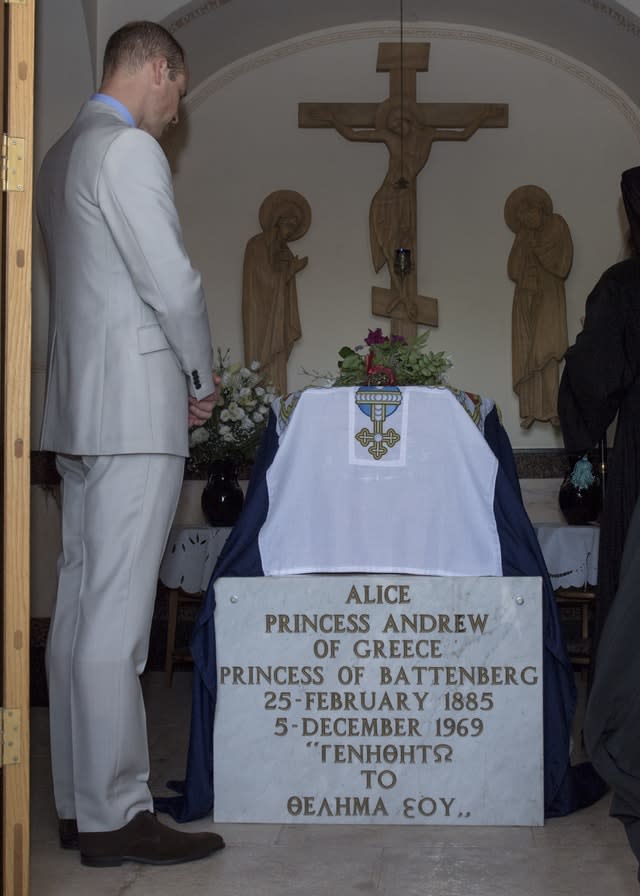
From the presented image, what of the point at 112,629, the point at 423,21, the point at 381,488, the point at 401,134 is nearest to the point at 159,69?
the point at 381,488

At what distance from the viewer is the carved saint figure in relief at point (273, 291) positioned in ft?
22.1

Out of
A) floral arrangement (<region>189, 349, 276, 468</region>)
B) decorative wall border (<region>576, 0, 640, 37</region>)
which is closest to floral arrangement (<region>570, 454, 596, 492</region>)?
floral arrangement (<region>189, 349, 276, 468</region>)

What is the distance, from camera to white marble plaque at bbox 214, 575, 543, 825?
339 cm

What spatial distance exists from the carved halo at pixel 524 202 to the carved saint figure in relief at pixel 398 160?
0.44 m

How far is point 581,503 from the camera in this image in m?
5.70

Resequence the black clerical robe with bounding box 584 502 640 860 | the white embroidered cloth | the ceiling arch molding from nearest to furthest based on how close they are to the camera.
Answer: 1. the black clerical robe with bounding box 584 502 640 860
2. the white embroidered cloth
3. the ceiling arch molding

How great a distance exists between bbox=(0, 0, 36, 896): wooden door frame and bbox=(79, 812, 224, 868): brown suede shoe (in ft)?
1.60

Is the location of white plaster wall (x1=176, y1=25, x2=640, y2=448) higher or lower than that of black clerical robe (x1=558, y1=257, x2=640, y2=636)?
higher

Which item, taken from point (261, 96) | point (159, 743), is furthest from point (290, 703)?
point (261, 96)

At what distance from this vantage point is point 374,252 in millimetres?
6828

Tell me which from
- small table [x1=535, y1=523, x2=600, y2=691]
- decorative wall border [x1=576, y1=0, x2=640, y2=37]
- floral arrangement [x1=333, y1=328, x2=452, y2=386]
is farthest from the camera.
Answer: decorative wall border [x1=576, y1=0, x2=640, y2=37]

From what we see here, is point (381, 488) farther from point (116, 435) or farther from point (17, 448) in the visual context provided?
point (17, 448)

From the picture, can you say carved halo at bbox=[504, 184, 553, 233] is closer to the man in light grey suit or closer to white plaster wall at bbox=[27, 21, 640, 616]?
white plaster wall at bbox=[27, 21, 640, 616]

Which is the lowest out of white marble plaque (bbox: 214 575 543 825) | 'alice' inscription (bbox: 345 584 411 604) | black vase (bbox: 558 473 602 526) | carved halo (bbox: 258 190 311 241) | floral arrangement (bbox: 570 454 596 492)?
white marble plaque (bbox: 214 575 543 825)
